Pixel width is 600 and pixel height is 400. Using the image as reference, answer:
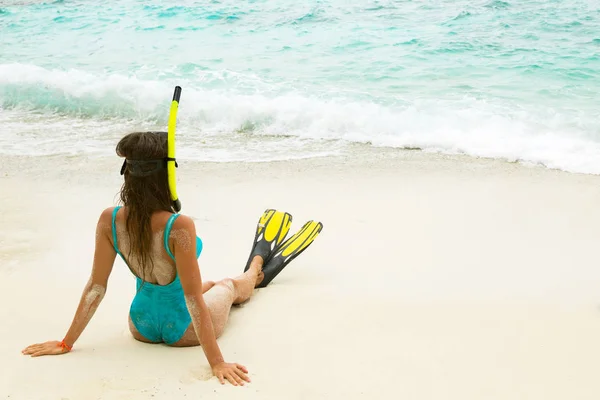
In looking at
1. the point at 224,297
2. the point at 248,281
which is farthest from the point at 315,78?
the point at 224,297

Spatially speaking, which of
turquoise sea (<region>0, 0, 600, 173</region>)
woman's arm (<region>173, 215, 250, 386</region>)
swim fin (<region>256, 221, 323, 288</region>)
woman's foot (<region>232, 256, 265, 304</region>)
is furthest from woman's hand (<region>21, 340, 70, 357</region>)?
turquoise sea (<region>0, 0, 600, 173</region>)

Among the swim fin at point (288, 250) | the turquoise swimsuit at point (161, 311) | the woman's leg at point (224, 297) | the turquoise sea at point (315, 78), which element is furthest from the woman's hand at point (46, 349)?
the turquoise sea at point (315, 78)

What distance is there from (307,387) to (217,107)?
701cm

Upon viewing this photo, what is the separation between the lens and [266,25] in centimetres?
1477

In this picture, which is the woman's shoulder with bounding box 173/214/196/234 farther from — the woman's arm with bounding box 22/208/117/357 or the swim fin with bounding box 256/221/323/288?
the swim fin with bounding box 256/221/323/288

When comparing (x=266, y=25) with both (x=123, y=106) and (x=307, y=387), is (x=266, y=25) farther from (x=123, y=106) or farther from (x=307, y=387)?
(x=307, y=387)

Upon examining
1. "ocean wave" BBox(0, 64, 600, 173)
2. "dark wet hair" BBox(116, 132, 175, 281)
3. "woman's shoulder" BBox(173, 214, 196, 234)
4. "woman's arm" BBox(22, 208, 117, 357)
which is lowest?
"ocean wave" BBox(0, 64, 600, 173)

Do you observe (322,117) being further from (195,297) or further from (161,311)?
(195,297)

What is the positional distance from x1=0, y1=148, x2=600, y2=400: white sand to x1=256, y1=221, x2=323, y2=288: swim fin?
10cm

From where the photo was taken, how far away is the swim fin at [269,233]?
417 cm

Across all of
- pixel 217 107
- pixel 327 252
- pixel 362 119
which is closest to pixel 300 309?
pixel 327 252

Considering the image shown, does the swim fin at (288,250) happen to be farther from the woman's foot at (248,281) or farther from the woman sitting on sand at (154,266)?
the woman sitting on sand at (154,266)

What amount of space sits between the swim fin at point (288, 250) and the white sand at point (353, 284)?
0.34 ft

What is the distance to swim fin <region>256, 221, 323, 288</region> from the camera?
3.98 metres
